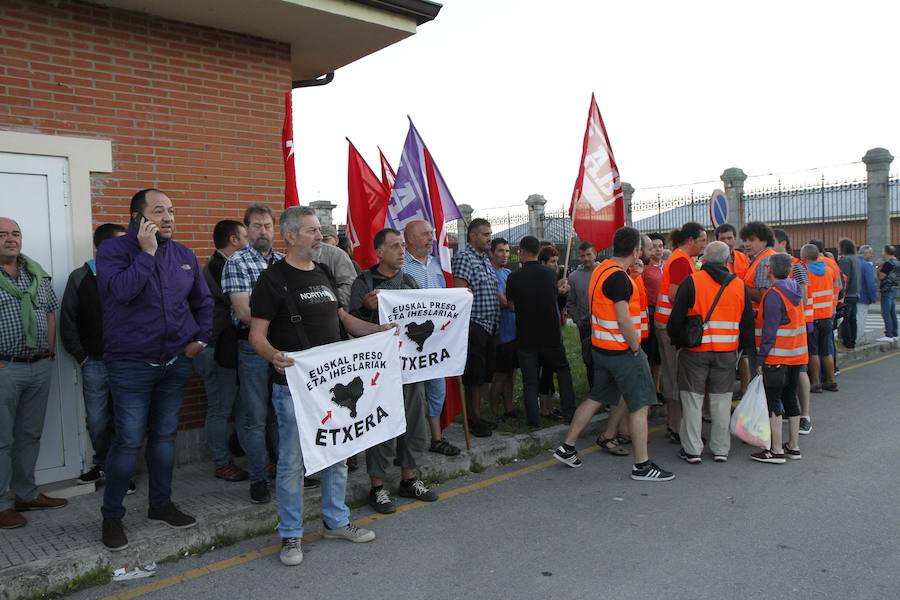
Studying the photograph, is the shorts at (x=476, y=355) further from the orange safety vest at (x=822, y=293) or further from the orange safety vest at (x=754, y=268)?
the orange safety vest at (x=822, y=293)

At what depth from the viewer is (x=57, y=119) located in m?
5.44

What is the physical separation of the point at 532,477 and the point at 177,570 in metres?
2.87

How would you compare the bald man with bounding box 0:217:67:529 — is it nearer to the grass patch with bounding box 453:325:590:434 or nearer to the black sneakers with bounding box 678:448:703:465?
the grass patch with bounding box 453:325:590:434

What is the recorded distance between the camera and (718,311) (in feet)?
19.3

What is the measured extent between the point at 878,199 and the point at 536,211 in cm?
1073

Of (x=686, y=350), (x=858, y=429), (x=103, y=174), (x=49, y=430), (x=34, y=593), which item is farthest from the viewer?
(x=858, y=429)

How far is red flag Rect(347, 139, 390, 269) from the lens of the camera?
23.0ft

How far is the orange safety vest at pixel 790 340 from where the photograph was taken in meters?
6.01

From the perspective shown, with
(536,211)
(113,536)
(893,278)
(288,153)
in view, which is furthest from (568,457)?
(536,211)

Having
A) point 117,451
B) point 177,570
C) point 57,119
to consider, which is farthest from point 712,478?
point 57,119

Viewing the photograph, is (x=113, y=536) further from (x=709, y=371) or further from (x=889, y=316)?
(x=889, y=316)

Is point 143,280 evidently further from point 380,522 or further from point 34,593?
point 380,522

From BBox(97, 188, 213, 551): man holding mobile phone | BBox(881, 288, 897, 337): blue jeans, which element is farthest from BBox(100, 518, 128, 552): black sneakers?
BBox(881, 288, 897, 337): blue jeans

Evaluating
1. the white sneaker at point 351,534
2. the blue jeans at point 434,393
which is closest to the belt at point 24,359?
the white sneaker at point 351,534
